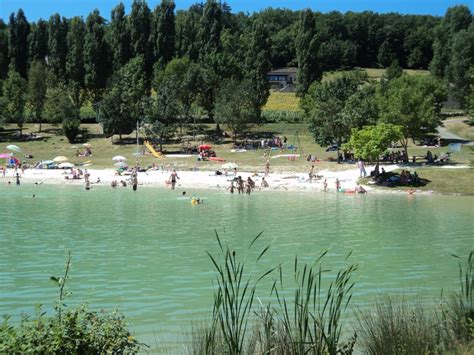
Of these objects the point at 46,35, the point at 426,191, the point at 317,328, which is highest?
the point at 46,35

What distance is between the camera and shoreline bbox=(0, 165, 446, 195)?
5022 centimetres

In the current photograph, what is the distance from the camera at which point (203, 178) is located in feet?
180

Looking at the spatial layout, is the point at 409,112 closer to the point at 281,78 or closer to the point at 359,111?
the point at 359,111

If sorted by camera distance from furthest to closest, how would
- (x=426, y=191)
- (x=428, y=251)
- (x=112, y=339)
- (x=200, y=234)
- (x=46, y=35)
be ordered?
(x=46, y=35) → (x=426, y=191) → (x=200, y=234) → (x=428, y=251) → (x=112, y=339)

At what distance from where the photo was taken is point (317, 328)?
819cm

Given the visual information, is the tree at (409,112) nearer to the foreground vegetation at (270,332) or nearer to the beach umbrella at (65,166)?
the beach umbrella at (65,166)

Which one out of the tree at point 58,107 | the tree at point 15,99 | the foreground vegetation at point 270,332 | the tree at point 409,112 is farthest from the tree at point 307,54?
the foreground vegetation at point 270,332

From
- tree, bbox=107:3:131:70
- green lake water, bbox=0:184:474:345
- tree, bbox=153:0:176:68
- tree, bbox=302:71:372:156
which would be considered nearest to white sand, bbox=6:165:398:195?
green lake water, bbox=0:184:474:345

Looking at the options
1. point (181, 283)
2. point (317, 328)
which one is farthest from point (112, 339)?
point (181, 283)

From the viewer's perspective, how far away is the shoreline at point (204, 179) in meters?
50.2

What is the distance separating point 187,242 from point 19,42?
7891cm

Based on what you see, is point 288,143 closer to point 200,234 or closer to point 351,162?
point 351,162

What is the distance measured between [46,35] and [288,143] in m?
46.3

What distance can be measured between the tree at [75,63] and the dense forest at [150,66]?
0.49 feet
